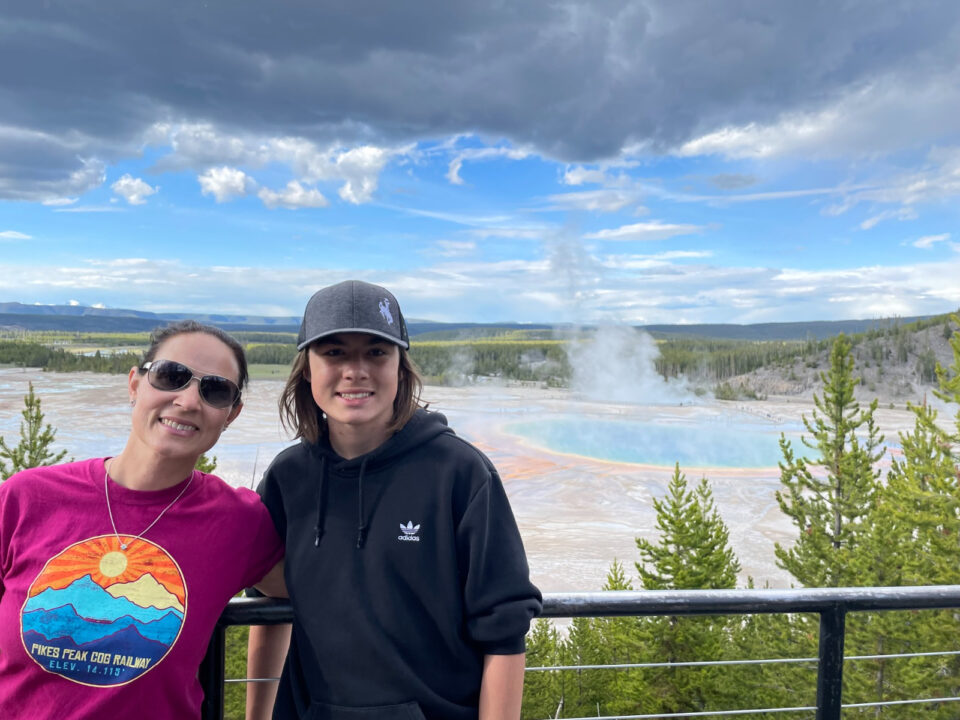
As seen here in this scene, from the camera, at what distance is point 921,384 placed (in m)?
96.4

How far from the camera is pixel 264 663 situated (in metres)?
1.94

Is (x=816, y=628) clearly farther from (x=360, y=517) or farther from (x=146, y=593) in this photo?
(x=146, y=593)

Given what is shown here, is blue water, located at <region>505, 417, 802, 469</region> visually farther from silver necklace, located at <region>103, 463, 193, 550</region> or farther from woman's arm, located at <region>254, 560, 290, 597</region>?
silver necklace, located at <region>103, 463, 193, 550</region>

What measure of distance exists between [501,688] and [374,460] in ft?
1.87

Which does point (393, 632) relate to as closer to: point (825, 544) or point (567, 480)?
point (825, 544)

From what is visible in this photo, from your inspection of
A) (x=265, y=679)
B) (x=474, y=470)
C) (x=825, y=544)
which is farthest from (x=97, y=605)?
(x=825, y=544)

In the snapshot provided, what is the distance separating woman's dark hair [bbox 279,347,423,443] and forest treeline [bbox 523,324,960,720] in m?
19.0

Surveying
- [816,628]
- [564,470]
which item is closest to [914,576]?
[816,628]

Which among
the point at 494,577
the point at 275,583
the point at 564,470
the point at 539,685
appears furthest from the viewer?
the point at 564,470

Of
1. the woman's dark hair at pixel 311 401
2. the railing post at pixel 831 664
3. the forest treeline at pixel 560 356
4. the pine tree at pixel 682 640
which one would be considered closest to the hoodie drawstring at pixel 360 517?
the woman's dark hair at pixel 311 401

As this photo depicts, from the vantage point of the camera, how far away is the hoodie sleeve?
5.09ft

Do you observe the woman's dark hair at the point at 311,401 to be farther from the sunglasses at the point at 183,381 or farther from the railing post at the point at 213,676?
the railing post at the point at 213,676

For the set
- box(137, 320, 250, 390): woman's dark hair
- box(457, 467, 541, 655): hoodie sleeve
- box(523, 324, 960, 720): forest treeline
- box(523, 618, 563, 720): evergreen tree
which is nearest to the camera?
box(457, 467, 541, 655): hoodie sleeve

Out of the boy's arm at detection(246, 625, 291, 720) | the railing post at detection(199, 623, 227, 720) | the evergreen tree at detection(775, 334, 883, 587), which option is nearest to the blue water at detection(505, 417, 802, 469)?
the evergreen tree at detection(775, 334, 883, 587)
